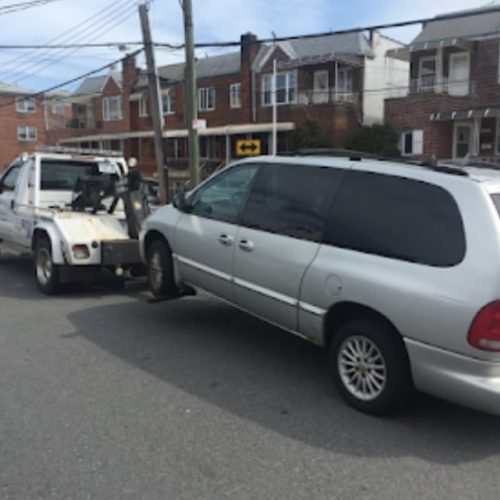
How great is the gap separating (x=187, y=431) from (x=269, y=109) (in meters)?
31.8

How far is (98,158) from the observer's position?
9.49 m

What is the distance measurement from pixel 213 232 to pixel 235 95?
32939 millimetres

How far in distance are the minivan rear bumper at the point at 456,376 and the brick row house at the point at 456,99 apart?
23734 mm

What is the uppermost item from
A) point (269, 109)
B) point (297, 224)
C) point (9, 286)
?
point (269, 109)

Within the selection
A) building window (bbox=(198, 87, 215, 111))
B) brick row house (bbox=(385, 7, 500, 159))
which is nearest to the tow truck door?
brick row house (bbox=(385, 7, 500, 159))

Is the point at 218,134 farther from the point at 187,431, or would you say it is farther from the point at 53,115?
the point at 187,431

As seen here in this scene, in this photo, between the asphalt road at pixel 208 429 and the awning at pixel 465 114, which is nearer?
the asphalt road at pixel 208 429

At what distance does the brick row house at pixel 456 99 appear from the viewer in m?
26.7

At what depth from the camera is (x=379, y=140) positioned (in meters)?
26.9

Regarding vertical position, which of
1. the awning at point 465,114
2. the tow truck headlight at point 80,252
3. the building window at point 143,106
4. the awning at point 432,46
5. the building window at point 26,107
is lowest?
the tow truck headlight at point 80,252

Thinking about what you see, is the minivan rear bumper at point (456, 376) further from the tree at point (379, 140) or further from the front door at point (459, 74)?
the front door at point (459, 74)

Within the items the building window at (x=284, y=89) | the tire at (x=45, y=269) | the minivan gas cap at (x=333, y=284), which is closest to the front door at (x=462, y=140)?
the building window at (x=284, y=89)

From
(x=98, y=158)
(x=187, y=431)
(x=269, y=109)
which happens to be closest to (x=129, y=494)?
(x=187, y=431)

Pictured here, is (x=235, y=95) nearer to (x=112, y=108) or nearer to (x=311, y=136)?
(x=311, y=136)
